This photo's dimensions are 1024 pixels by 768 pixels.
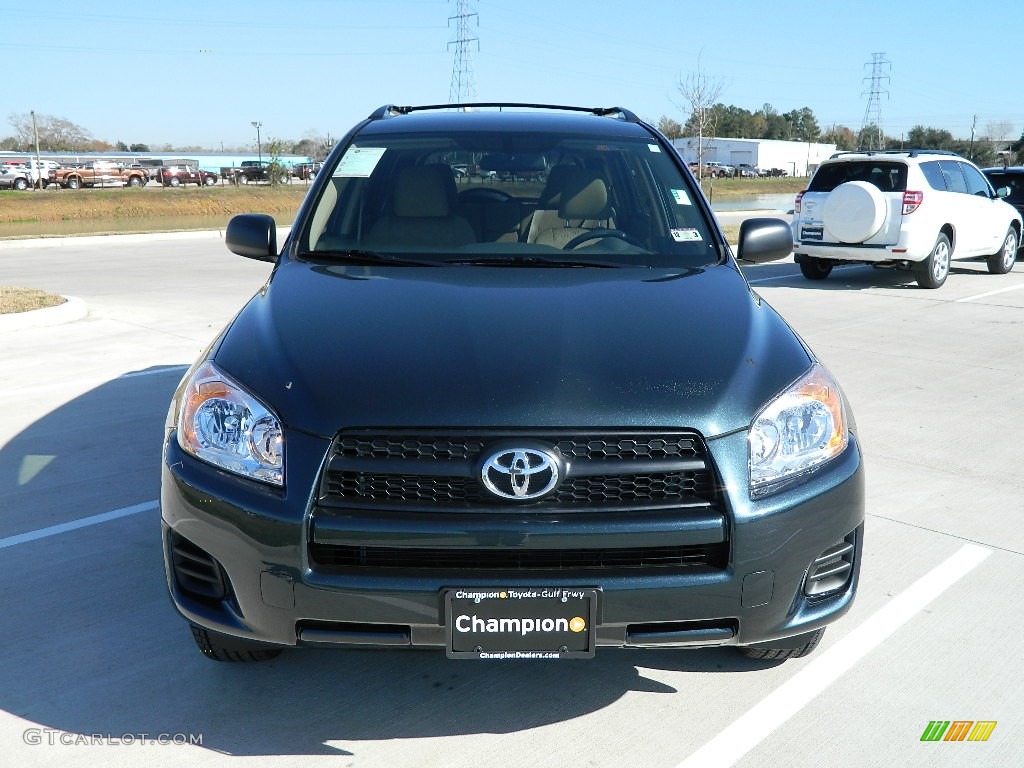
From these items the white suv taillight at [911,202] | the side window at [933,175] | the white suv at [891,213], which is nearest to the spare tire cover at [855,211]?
the white suv at [891,213]

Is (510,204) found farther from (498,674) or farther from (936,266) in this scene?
(936,266)

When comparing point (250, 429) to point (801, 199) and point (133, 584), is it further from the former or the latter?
point (801, 199)

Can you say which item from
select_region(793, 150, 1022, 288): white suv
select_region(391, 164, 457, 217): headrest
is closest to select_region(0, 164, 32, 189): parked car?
select_region(793, 150, 1022, 288): white suv

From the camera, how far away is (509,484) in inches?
91.2

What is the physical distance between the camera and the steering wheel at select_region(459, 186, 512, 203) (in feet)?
12.7

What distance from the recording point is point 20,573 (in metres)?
3.65

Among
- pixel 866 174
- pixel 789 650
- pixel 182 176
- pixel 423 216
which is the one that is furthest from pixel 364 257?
pixel 182 176

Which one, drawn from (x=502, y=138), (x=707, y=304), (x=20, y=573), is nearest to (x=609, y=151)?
(x=502, y=138)

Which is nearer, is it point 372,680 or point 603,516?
point 603,516

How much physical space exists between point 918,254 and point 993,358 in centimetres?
437

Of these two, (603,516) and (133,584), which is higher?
(603,516)

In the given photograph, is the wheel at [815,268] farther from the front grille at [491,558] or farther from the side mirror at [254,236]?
the front grille at [491,558]

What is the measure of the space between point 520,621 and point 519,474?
0.35 metres

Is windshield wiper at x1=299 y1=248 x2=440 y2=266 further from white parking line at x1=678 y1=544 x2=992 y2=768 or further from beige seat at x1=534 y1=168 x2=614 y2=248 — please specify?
white parking line at x1=678 y1=544 x2=992 y2=768
